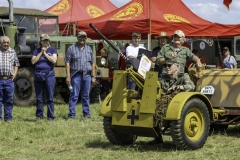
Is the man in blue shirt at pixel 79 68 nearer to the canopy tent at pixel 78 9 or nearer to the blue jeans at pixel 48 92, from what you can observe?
the blue jeans at pixel 48 92

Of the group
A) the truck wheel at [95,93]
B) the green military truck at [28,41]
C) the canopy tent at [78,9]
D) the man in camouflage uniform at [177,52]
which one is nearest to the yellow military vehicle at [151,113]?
the man in camouflage uniform at [177,52]

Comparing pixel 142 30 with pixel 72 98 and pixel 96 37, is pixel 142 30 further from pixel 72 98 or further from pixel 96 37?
pixel 72 98

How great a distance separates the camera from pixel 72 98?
35.0 ft

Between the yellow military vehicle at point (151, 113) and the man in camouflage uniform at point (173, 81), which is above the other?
the man in camouflage uniform at point (173, 81)

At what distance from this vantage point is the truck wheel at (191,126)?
6.92 metres

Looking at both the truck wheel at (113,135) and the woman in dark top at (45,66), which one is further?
the woman in dark top at (45,66)

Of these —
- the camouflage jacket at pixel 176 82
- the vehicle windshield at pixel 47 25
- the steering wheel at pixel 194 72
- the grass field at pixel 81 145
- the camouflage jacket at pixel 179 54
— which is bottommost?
the grass field at pixel 81 145

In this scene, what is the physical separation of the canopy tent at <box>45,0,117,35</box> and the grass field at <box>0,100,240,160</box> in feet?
35.6

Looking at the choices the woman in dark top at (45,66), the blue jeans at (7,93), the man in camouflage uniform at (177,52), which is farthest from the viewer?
the woman in dark top at (45,66)

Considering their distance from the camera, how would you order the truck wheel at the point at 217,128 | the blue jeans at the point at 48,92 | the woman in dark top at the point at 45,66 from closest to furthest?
the truck wheel at the point at 217,128 → the woman in dark top at the point at 45,66 → the blue jeans at the point at 48,92

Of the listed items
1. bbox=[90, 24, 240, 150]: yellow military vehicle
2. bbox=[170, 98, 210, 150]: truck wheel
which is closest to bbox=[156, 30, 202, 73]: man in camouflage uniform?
bbox=[90, 24, 240, 150]: yellow military vehicle

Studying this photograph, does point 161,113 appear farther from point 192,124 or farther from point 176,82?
point 176,82

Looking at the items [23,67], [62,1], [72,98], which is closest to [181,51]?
[72,98]

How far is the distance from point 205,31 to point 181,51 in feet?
25.1
